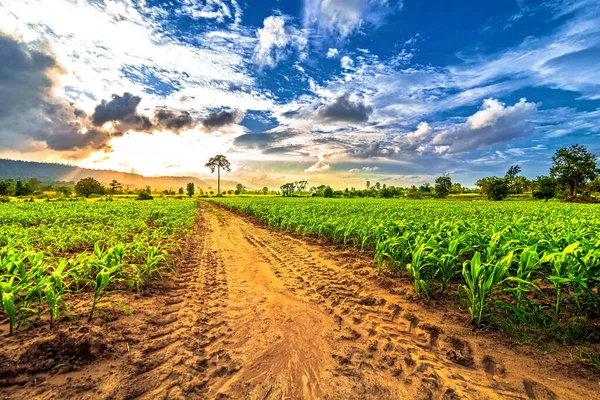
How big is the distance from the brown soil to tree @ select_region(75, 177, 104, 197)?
79.4m

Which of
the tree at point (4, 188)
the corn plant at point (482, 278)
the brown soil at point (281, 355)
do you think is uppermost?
the tree at point (4, 188)

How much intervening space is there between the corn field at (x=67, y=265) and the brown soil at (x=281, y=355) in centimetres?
34

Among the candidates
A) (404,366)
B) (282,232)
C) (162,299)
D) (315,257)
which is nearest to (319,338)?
(404,366)

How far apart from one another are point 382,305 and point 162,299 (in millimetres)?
4298

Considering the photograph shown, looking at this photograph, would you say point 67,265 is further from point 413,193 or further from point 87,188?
point 413,193

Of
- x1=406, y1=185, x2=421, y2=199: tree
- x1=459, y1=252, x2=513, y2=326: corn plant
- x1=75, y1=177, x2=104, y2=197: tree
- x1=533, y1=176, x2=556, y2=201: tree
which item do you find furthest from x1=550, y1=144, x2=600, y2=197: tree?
x1=75, y1=177, x2=104, y2=197: tree

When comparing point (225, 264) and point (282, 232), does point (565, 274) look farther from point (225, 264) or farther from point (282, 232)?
point (282, 232)

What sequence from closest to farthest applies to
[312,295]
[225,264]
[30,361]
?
[30,361], [312,295], [225,264]

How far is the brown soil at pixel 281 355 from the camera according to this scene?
2.54m

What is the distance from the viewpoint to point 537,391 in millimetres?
2514

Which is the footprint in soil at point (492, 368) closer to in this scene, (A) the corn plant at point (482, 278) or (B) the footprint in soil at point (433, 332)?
(B) the footprint in soil at point (433, 332)

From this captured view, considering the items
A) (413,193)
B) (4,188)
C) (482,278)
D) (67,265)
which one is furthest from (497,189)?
(4,188)

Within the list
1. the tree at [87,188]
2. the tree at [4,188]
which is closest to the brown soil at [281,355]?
the tree at [4,188]

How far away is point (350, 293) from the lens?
5156 millimetres
